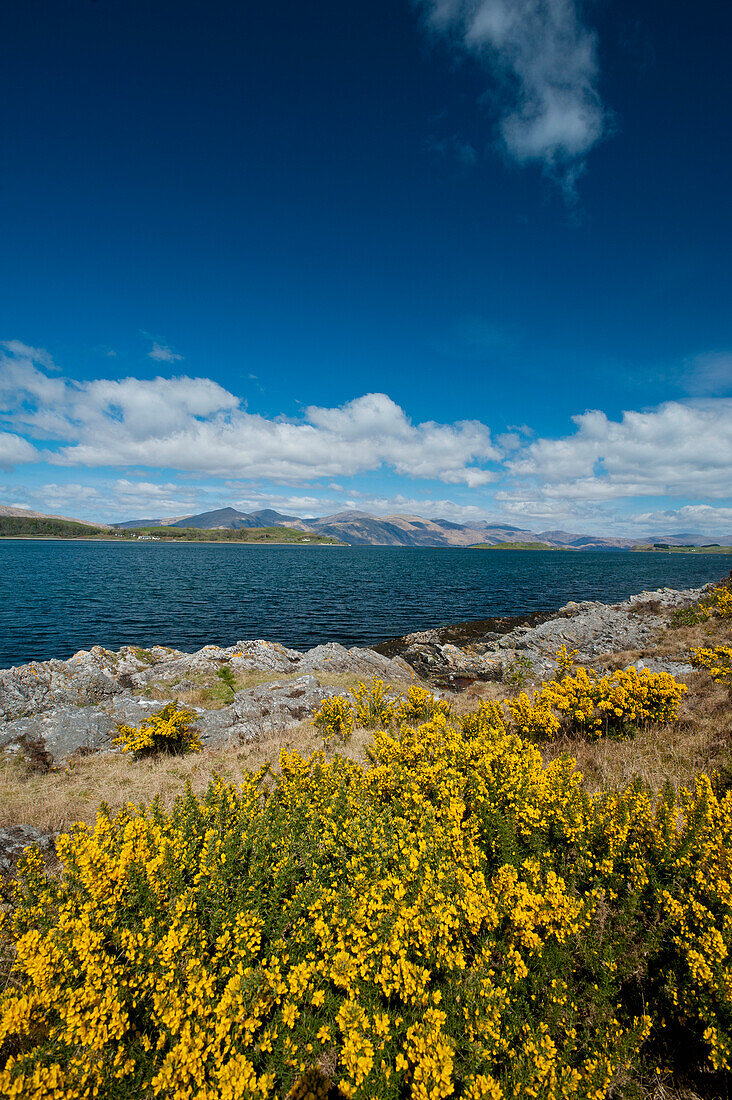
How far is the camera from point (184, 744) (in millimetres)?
16688

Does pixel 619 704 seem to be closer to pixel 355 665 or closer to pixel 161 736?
pixel 161 736

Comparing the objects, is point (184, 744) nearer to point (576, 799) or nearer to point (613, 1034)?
point (576, 799)

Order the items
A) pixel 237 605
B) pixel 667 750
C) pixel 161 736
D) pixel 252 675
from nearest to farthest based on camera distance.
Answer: pixel 667 750 < pixel 161 736 < pixel 252 675 < pixel 237 605

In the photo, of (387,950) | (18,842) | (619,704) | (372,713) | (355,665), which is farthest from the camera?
(355,665)

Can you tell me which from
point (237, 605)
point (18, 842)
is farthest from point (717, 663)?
point (237, 605)

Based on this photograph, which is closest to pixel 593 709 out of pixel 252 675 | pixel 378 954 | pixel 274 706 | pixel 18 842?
pixel 378 954

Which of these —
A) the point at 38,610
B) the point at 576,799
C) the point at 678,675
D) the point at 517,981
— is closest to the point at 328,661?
the point at 678,675

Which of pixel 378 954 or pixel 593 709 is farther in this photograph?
pixel 593 709

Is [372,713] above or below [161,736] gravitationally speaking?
above

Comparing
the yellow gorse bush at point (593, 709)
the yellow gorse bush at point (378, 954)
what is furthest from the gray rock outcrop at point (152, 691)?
the yellow gorse bush at point (378, 954)

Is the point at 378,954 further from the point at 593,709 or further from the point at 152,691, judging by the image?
the point at 152,691

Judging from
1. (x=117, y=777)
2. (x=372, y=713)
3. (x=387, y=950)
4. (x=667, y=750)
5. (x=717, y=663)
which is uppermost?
(x=717, y=663)

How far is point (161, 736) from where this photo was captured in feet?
53.4

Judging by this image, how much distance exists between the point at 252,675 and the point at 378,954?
2498 cm
